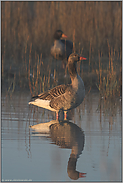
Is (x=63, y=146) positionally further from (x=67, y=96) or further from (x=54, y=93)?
(x=54, y=93)

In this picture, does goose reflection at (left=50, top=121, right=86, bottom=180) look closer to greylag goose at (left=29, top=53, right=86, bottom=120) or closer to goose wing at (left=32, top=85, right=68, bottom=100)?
greylag goose at (left=29, top=53, right=86, bottom=120)

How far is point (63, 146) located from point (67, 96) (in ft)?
7.77

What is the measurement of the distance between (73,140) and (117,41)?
11.0 meters

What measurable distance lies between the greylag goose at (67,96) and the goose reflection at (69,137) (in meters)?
0.47

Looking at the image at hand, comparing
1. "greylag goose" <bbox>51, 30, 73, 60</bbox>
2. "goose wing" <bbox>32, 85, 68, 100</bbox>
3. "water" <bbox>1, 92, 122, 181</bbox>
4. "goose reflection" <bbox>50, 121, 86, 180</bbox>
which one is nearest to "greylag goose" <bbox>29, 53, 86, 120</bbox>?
"goose wing" <bbox>32, 85, 68, 100</bbox>

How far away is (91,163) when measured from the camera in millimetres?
→ 4613

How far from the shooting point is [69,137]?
233 inches

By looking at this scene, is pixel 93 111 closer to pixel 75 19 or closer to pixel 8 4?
pixel 75 19

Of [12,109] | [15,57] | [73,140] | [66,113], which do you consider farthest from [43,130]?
[15,57]

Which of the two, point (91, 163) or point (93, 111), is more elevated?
point (93, 111)

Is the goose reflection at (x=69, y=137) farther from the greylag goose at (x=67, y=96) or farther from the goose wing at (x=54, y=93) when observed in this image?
the goose wing at (x=54, y=93)

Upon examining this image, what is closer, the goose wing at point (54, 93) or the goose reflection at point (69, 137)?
the goose reflection at point (69, 137)

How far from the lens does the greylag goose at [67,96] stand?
761cm

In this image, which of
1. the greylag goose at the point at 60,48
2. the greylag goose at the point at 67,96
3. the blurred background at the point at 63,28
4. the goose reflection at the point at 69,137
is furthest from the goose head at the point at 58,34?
the goose reflection at the point at 69,137
